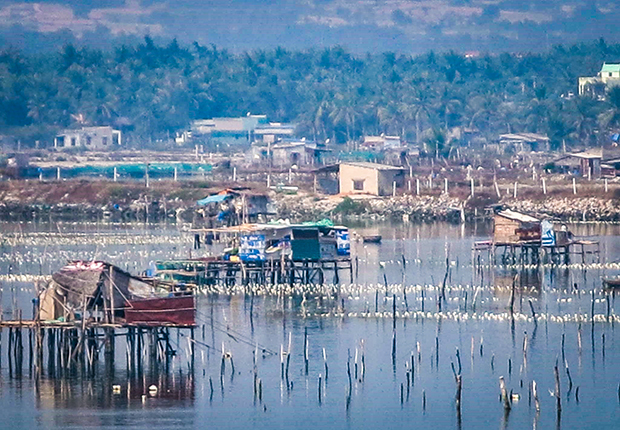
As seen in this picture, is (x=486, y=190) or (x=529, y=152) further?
(x=529, y=152)

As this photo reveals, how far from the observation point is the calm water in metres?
31.6

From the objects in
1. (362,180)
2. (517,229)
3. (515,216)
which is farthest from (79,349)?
(362,180)

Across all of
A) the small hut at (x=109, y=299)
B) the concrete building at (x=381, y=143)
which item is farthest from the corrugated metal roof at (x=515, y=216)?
the concrete building at (x=381, y=143)

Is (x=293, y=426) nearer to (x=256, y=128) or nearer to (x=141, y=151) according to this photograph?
(x=141, y=151)

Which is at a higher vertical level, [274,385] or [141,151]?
[141,151]

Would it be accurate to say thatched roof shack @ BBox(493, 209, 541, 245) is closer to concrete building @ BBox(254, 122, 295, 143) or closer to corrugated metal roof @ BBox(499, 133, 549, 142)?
corrugated metal roof @ BBox(499, 133, 549, 142)

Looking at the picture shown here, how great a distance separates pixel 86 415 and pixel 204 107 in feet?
398

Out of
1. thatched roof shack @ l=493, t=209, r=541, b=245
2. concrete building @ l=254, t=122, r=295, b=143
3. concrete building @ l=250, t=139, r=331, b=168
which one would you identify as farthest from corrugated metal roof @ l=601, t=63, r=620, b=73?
thatched roof shack @ l=493, t=209, r=541, b=245

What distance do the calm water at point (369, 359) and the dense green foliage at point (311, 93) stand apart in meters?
58.3

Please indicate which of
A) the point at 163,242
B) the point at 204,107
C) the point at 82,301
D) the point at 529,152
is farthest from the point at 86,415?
the point at 204,107

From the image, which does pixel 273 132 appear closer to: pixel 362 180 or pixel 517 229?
Answer: pixel 362 180

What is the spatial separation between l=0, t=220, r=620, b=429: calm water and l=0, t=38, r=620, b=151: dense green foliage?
191ft

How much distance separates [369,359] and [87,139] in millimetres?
92218

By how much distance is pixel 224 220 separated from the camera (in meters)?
65.9
